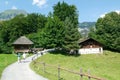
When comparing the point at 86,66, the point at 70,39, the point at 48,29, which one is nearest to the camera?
the point at 86,66

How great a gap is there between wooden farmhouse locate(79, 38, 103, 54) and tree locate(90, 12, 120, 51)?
10.8ft

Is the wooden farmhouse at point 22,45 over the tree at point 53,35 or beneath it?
beneath

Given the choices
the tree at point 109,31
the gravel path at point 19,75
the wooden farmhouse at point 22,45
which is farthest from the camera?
the tree at point 109,31

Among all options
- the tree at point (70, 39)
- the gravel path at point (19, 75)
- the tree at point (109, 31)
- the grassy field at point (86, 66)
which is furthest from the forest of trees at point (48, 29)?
the gravel path at point (19, 75)

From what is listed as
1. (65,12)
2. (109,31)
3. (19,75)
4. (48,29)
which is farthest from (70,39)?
(19,75)

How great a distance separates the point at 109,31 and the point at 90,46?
34.5ft

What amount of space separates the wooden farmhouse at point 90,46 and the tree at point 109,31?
10.8 feet

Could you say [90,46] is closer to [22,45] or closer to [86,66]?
[22,45]

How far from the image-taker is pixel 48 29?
3199 inches

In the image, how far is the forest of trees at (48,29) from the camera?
80.0 m

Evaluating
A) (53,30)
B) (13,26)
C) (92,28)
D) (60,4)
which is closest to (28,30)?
(13,26)

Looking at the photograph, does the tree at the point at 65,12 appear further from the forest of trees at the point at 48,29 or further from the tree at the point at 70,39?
the tree at the point at 70,39

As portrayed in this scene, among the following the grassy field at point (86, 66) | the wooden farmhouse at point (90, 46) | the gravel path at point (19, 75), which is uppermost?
the wooden farmhouse at point (90, 46)

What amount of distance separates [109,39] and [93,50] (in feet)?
23.5
